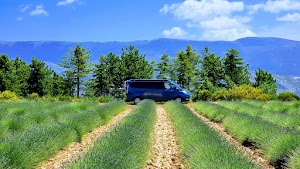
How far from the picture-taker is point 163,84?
27.6 meters

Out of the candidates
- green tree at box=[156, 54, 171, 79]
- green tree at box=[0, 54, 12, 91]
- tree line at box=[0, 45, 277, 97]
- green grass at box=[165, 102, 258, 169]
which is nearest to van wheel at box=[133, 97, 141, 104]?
green grass at box=[165, 102, 258, 169]

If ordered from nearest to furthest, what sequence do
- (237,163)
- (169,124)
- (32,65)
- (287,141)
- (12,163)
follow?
(237,163), (12,163), (287,141), (169,124), (32,65)

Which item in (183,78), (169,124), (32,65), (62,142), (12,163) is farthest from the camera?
(183,78)

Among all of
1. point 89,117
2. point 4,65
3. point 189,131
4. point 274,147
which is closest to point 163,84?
point 89,117

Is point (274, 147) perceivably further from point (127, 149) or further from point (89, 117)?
point (89, 117)

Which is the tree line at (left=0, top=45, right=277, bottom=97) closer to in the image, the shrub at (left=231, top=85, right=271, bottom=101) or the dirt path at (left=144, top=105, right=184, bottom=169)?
the shrub at (left=231, top=85, right=271, bottom=101)

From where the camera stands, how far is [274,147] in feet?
26.0

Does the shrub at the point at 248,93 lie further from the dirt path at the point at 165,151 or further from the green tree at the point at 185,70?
the green tree at the point at 185,70

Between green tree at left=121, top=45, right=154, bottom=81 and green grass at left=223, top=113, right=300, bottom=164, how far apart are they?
4619 cm

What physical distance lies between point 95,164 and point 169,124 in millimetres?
10189

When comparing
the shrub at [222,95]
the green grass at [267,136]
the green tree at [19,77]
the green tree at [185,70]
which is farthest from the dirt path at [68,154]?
the green tree at [185,70]

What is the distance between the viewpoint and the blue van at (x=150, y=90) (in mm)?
27547

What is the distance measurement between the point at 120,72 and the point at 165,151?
5032 cm

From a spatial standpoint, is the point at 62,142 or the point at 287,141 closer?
the point at 287,141
